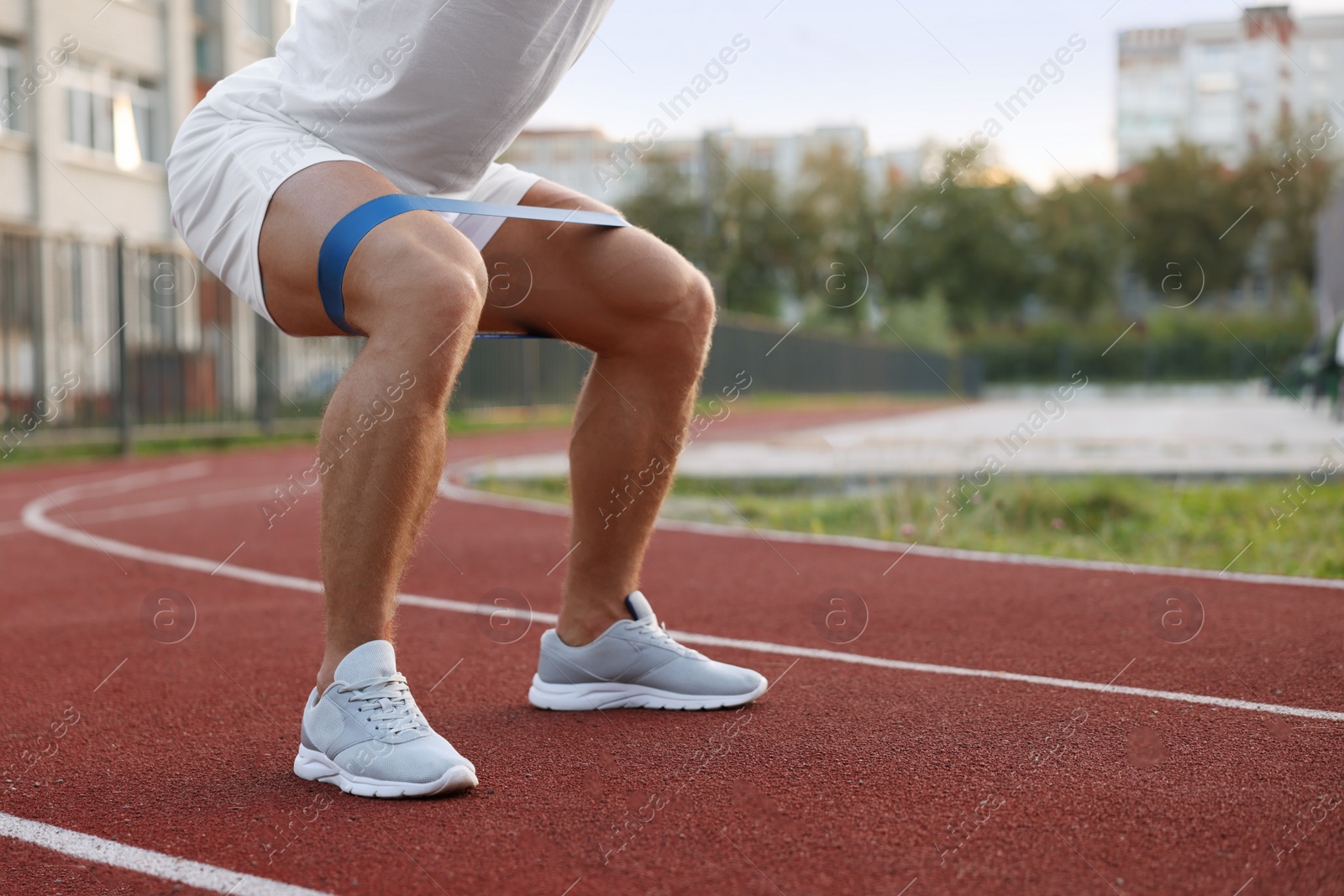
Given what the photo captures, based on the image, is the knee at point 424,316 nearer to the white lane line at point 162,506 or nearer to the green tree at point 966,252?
the white lane line at point 162,506

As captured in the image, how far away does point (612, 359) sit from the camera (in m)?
2.95

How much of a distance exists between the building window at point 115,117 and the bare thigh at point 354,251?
69.3ft

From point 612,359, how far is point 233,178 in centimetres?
90

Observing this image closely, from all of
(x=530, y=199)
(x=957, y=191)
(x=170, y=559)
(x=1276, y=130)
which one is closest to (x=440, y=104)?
(x=530, y=199)

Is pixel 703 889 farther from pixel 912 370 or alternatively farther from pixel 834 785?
pixel 912 370

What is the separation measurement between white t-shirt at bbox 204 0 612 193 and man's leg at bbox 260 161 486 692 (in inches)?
5.2

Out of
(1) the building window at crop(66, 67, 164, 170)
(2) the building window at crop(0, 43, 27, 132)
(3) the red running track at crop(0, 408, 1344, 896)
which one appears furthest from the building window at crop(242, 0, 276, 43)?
(3) the red running track at crop(0, 408, 1344, 896)

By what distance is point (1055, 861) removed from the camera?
6.37ft

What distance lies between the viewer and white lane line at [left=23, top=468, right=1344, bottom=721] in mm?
2941

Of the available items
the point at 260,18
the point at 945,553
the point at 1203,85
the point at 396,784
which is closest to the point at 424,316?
the point at 396,784

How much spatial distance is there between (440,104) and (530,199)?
1.65 ft

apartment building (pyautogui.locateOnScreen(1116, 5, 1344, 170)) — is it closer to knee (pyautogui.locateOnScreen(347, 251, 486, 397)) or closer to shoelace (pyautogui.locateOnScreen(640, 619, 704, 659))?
shoelace (pyautogui.locateOnScreen(640, 619, 704, 659))

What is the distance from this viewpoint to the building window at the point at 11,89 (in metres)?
19.4

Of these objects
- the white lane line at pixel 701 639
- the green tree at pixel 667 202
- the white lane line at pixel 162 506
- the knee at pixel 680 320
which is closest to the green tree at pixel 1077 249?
the green tree at pixel 667 202
